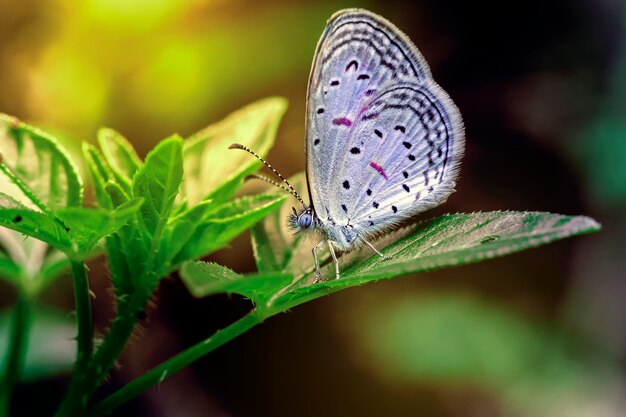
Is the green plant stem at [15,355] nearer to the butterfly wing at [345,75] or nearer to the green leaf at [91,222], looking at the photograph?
the green leaf at [91,222]

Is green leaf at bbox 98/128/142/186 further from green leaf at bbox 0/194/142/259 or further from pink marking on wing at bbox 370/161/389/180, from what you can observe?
pink marking on wing at bbox 370/161/389/180

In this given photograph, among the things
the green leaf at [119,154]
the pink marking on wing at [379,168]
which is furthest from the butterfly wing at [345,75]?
the green leaf at [119,154]

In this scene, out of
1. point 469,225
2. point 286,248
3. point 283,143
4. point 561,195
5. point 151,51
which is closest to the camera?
point 469,225

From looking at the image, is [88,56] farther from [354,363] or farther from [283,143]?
[354,363]

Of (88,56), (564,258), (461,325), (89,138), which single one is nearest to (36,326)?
(89,138)

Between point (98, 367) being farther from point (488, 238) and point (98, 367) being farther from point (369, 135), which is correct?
point (369, 135)

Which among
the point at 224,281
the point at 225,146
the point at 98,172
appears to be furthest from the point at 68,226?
the point at 225,146
